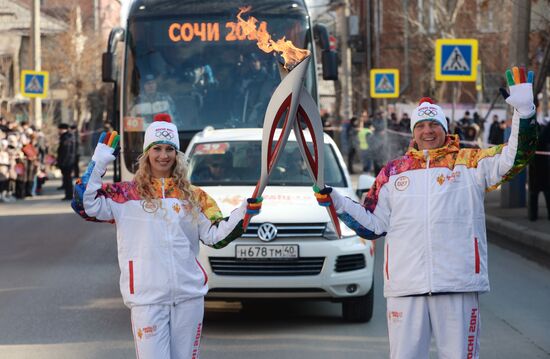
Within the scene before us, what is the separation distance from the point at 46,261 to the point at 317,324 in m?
5.46

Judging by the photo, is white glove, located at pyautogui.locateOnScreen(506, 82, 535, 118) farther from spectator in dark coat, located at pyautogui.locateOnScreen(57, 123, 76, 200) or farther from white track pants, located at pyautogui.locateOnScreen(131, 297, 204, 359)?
spectator in dark coat, located at pyautogui.locateOnScreen(57, 123, 76, 200)

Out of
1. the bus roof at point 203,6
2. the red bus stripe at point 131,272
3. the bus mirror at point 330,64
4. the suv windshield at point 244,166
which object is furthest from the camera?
the bus roof at point 203,6

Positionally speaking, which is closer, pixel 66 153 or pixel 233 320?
pixel 233 320

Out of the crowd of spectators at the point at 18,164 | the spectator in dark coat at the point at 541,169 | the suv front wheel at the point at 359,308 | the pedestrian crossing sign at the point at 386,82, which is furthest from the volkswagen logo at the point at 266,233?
the pedestrian crossing sign at the point at 386,82

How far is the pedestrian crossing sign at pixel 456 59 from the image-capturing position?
2016 cm

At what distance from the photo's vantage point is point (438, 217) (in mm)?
5484

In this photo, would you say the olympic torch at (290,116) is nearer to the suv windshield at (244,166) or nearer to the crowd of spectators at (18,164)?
the suv windshield at (244,166)

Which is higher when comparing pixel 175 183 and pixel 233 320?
pixel 175 183

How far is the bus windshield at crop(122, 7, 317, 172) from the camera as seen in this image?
15.2 m

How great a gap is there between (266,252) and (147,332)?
358 centimetres

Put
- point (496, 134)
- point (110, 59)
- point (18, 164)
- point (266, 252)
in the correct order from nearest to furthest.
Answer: point (266, 252) → point (110, 59) → point (18, 164) → point (496, 134)

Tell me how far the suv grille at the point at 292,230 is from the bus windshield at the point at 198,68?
20.2 feet

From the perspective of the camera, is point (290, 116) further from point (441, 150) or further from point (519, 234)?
point (519, 234)

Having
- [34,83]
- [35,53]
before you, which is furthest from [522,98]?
[35,53]
